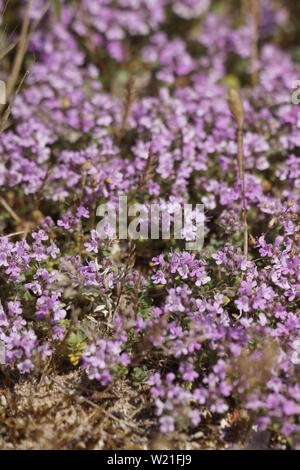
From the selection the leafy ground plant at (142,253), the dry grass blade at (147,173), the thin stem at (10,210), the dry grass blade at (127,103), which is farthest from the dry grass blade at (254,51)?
the thin stem at (10,210)

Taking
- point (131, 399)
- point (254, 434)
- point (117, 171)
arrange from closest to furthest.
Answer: point (254, 434) → point (131, 399) → point (117, 171)

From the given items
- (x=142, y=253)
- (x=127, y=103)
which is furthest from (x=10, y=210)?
(x=127, y=103)

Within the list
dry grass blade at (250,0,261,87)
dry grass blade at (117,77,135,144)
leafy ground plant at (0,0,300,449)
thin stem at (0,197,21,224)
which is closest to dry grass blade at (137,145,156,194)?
leafy ground plant at (0,0,300,449)

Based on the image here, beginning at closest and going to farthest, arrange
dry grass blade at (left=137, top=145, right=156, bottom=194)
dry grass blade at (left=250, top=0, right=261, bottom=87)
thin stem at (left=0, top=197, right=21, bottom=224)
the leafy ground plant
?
the leafy ground plant
dry grass blade at (left=137, top=145, right=156, bottom=194)
thin stem at (left=0, top=197, right=21, bottom=224)
dry grass blade at (left=250, top=0, right=261, bottom=87)

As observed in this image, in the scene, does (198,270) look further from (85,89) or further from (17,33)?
(17,33)

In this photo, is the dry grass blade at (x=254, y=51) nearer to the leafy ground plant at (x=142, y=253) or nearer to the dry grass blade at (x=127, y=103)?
the leafy ground plant at (x=142, y=253)

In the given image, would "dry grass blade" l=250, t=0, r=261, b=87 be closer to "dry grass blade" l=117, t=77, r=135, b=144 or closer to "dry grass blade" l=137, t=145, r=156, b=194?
"dry grass blade" l=117, t=77, r=135, b=144

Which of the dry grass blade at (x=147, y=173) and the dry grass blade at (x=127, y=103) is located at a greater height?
the dry grass blade at (x=127, y=103)

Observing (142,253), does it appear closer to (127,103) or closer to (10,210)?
(10,210)

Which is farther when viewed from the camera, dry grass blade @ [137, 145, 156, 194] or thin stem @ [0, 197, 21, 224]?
thin stem @ [0, 197, 21, 224]

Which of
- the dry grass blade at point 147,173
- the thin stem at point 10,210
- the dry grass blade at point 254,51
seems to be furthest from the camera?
the dry grass blade at point 254,51

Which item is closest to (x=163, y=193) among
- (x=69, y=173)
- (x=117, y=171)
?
(x=117, y=171)
